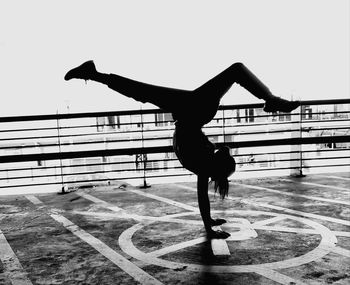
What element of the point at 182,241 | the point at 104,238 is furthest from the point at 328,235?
the point at 104,238

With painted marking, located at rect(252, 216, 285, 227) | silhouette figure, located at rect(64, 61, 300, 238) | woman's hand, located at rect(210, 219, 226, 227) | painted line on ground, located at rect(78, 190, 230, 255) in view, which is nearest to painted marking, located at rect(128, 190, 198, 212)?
painted line on ground, located at rect(78, 190, 230, 255)

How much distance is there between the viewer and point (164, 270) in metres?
2.95

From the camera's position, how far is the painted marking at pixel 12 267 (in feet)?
9.39

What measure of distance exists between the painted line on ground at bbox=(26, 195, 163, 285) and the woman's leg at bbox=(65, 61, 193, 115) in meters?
1.51

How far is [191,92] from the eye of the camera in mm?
3396

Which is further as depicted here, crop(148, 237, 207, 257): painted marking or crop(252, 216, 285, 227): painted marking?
crop(252, 216, 285, 227): painted marking

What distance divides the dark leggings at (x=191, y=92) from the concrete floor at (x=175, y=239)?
1351mm

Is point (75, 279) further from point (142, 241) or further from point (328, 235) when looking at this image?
point (328, 235)

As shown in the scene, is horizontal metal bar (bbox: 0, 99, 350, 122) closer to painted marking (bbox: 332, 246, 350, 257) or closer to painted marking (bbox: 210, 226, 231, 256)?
painted marking (bbox: 210, 226, 231, 256)

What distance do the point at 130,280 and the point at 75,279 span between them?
461 millimetres

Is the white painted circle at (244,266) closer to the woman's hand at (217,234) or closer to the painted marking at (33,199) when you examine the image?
the woman's hand at (217,234)

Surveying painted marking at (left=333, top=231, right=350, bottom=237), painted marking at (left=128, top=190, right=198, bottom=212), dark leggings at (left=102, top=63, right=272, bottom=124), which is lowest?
painted marking at (left=128, top=190, right=198, bottom=212)

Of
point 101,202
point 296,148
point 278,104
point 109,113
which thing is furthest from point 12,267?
point 296,148

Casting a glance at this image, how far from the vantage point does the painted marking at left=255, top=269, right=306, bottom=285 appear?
2.64m
